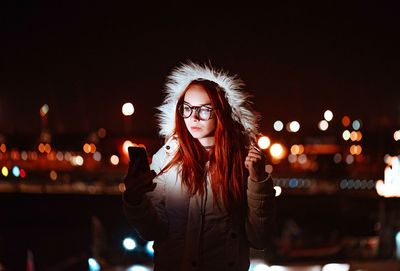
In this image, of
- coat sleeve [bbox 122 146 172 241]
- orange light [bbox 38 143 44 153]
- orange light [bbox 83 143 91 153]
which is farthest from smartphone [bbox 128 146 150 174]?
orange light [bbox 83 143 91 153]

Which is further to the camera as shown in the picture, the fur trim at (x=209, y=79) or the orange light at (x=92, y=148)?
the orange light at (x=92, y=148)

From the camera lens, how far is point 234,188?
317 cm

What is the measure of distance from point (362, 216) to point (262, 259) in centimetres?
3181

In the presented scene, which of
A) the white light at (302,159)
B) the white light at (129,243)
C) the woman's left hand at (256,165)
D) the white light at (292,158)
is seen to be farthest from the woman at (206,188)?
the white light at (292,158)

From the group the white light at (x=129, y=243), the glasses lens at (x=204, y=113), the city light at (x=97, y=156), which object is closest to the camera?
the glasses lens at (x=204, y=113)

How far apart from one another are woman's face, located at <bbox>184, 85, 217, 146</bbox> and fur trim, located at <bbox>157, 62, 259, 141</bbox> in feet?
0.27

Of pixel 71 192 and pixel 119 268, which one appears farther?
pixel 71 192

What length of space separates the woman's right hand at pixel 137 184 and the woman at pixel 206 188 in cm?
1

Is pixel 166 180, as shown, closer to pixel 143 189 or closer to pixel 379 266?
pixel 143 189

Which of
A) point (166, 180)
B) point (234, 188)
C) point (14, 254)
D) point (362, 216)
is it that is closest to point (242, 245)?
A: point (234, 188)

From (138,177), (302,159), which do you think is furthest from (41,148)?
(138,177)

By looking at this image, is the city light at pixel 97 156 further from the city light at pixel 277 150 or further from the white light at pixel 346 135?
the city light at pixel 277 150

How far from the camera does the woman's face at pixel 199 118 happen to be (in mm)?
3250

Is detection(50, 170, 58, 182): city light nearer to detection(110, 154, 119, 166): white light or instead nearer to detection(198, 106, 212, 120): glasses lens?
detection(110, 154, 119, 166): white light
